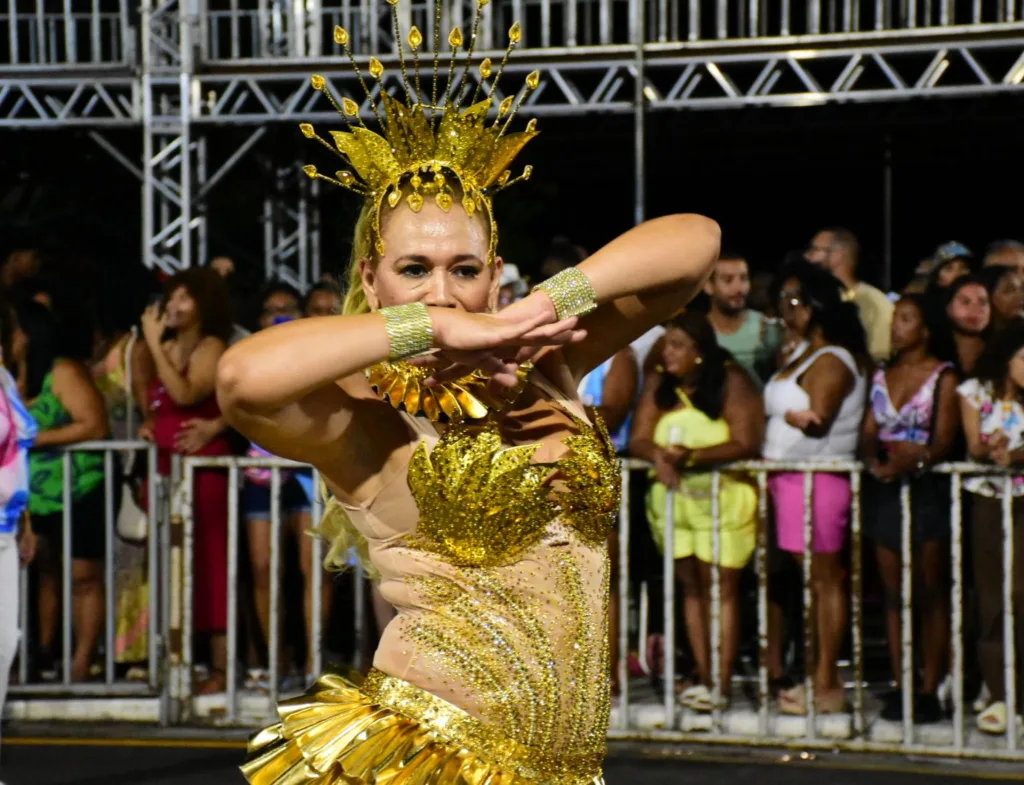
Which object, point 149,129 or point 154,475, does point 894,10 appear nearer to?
point 149,129

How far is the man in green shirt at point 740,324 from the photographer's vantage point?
25.1 ft

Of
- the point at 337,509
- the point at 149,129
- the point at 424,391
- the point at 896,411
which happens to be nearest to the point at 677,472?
the point at 896,411

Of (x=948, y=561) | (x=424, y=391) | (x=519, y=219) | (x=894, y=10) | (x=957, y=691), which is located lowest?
(x=957, y=691)

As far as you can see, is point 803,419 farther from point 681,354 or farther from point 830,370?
point 681,354

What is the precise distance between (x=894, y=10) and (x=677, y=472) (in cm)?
1048

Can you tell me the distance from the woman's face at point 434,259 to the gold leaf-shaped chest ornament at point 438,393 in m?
0.13

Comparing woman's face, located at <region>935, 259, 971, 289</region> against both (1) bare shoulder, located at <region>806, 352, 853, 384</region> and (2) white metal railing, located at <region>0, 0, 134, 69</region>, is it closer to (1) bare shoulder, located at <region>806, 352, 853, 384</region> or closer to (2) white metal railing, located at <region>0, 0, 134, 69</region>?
(1) bare shoulder, located at <region>806, 352, 853, 384</region>

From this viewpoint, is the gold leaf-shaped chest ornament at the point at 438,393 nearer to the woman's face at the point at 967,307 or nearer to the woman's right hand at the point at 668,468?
the woman's right hand at the point at 668,468

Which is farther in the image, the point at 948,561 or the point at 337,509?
the point at 948,561

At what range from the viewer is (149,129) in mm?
12461

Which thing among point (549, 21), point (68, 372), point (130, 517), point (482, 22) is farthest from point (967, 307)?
point (549, 21)

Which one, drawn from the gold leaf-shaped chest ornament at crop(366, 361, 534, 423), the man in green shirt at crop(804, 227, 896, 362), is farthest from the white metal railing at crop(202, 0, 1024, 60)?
the gold leaf-shaped chest ornament at crop(366, 361, 534, 423)

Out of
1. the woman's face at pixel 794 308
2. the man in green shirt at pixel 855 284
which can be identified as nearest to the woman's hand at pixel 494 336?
the woman's face at pixel 794 308

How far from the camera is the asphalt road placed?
6098 millimetres
